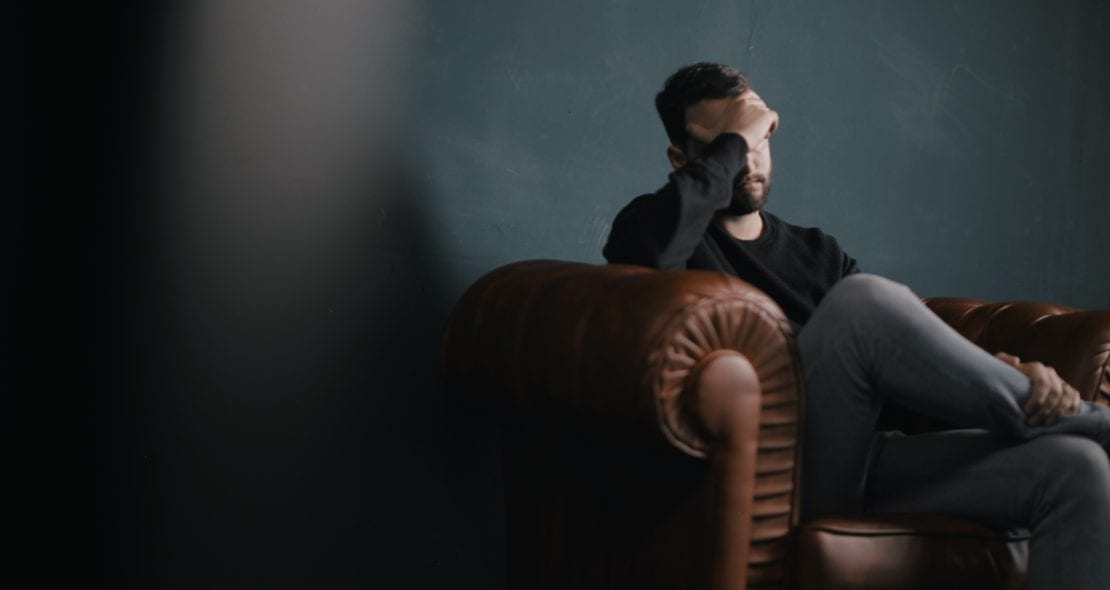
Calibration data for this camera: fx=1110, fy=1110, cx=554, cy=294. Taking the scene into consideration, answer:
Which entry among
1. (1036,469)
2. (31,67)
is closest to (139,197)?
(31,67)

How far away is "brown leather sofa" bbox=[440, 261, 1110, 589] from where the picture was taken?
1264 millimetres

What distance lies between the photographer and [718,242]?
6.27 feet

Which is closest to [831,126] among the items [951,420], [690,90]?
[690,90]

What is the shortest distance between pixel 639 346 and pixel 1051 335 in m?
0.88

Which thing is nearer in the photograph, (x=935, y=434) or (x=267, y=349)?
(x=935, y=434)

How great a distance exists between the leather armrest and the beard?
1.62ft

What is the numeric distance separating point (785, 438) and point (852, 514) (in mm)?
180

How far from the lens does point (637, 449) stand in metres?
1.33

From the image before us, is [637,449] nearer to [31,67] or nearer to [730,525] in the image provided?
[730,525]

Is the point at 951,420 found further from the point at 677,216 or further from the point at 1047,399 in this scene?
the point at 677,216

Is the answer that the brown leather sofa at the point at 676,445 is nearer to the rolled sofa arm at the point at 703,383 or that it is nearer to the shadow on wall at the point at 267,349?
the rolled sofa arm at the point at 703,383

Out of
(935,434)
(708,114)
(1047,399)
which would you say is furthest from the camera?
(708,114)

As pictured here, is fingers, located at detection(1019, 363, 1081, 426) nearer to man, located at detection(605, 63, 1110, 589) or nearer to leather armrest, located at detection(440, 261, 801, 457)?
man, located at detection(605, 63, 1110, 589)

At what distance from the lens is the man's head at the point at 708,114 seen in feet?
6.17
